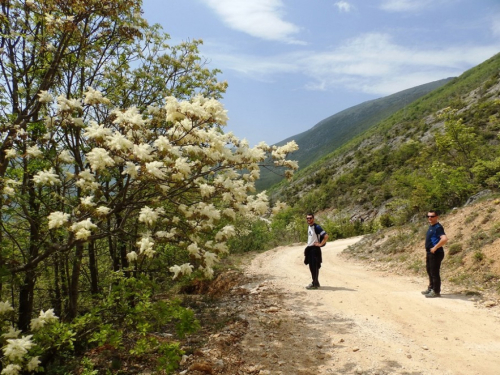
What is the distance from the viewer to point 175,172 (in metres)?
4.57

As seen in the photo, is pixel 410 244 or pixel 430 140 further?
pixel 430 140

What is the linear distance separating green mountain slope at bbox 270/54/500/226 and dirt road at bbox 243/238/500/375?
7936 mm

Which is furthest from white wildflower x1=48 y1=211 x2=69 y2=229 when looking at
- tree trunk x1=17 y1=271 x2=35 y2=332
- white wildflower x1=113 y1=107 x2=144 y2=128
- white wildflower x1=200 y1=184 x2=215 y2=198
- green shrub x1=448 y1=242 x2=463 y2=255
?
green shrub x1=448 y1=242 x2=463 y2=255

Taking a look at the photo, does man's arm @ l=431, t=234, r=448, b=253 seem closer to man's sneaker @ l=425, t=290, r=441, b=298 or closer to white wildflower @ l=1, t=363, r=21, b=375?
man's sneaker @ l=425, t=290, r=441, b=298

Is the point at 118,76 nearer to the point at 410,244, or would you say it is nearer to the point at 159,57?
the point at 159,57

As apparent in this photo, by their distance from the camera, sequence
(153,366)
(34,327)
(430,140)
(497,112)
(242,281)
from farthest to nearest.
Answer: (430,140) < (497,112) < (242,281) < (153,366) < (34,327)

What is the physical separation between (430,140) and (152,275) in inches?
1448

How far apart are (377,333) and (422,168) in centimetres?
2550

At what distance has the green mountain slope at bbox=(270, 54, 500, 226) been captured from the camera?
15727mm

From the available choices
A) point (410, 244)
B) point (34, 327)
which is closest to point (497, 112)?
point (410, 244)

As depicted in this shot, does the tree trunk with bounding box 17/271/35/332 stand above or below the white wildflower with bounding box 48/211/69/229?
below

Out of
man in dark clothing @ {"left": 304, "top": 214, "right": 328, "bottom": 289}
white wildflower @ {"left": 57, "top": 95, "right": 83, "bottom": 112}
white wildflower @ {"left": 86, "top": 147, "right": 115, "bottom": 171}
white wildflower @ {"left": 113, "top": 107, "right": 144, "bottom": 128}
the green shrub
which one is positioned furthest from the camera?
the green shrub

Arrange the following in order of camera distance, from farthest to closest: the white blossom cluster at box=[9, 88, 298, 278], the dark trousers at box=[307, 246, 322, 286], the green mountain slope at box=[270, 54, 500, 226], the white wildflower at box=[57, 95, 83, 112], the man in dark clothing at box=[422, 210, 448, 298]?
the green mountain slope at box=[270, 54, 500, 226], the dark trousers at box=[307, 246, 322, 286], the man in dark clothing at box=[422, 210, 448, 298], the white wildflower at box=[57, 95, 83, 112], the white blossom cluster at box=[9, 88, 298, 278]

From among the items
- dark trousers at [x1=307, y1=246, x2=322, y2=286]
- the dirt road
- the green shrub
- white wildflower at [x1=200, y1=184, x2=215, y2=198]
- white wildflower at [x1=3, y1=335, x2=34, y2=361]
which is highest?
white wildflower at [x1=200, y1=184, x2=215, y2=198]
